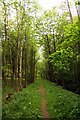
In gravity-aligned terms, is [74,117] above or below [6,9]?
below

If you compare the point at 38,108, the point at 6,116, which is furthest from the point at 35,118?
the point at 38,108

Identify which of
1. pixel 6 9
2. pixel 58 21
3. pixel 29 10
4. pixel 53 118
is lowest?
pixel 53 118

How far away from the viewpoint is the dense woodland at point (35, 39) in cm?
1900

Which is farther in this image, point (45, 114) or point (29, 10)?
point (29, 10)

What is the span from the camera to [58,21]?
36.2 metres

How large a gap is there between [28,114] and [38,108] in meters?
2.40

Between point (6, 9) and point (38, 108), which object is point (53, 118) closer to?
point (38, 108)

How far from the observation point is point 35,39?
3462 centimetres

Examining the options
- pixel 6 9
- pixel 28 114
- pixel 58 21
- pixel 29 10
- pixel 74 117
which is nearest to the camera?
pixel 74 117

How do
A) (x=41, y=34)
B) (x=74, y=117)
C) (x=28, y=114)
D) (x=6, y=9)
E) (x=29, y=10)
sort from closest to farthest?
(x=74, y=117)
(x=28, y=114)
(x=6, y=9)
(x=29, y=10)
(x=41, y=34)

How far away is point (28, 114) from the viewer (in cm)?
1427

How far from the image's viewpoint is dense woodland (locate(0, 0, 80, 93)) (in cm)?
1900

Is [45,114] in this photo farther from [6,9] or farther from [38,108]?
[6,9]

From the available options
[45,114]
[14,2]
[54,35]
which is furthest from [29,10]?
[54,35]
